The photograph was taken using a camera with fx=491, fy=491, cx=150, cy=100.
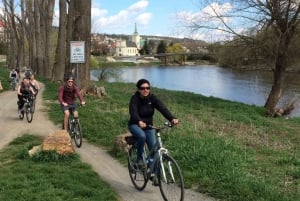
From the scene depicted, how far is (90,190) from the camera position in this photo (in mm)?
7789

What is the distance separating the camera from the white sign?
19141 millimetres

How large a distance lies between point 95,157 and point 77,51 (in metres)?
9.26

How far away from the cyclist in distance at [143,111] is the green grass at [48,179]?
1.01 m

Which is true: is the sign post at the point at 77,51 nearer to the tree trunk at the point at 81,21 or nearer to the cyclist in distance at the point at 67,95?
the tree trunk at the point at 81,21

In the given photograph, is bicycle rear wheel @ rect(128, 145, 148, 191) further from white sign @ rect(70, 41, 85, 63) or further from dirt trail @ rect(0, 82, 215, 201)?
white sign @ rect(70, 41, 85, 63)

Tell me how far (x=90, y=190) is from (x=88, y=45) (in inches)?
570

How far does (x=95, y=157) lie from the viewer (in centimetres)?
1071

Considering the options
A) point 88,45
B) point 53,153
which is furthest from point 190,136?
point 88,45

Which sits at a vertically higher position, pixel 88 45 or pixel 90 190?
pixel 88 45

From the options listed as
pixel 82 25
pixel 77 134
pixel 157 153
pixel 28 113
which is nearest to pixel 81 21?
pixel 82 25

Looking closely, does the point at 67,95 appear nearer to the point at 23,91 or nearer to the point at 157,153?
the point at 23,91

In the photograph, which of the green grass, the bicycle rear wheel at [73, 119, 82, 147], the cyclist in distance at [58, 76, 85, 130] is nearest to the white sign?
the cyclist in distance at [58, 76, 85, 130]

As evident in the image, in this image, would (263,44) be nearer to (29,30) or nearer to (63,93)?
(63,93)

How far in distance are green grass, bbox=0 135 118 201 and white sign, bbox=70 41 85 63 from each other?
8705 millimetres
